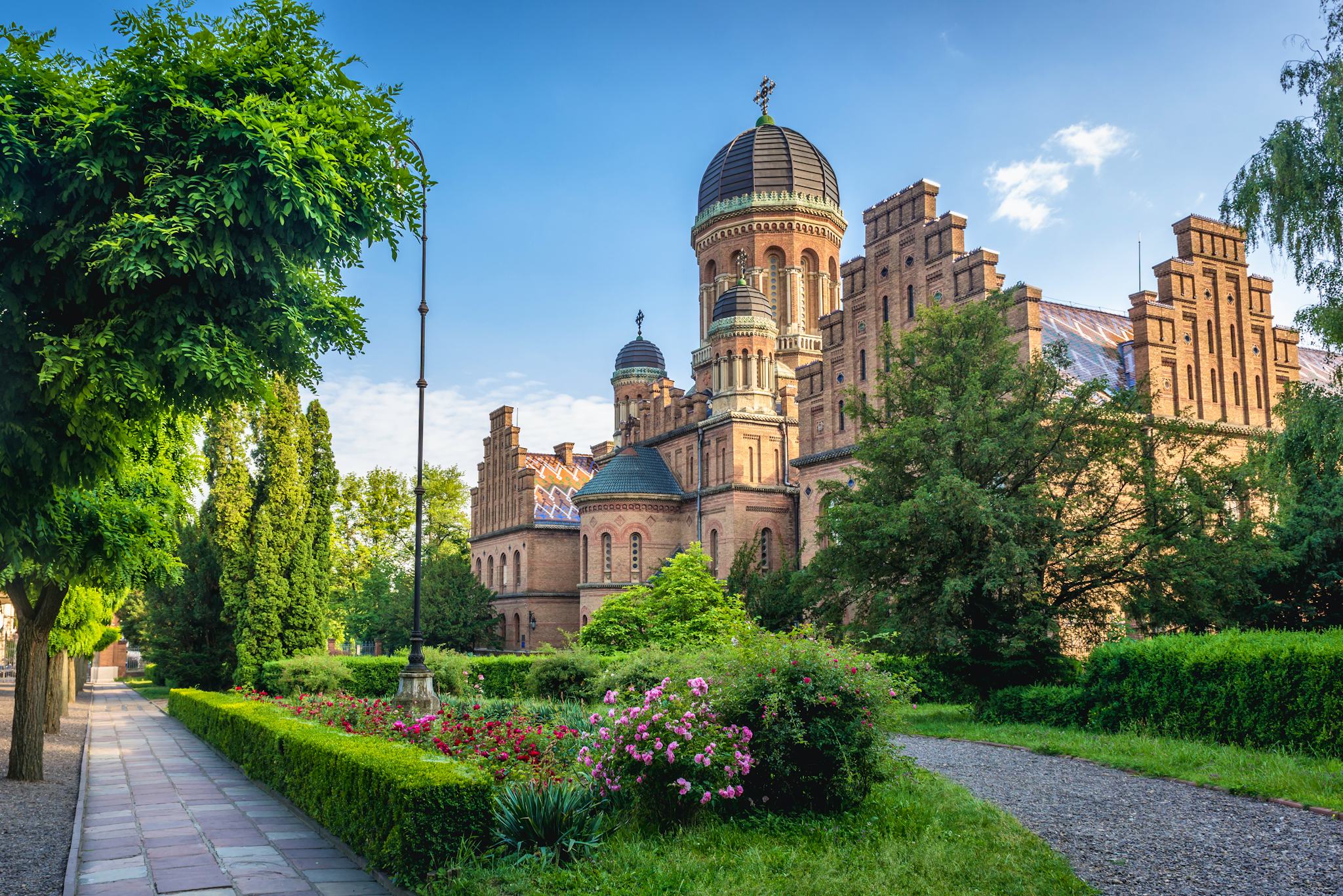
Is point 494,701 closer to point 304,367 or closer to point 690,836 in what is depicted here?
point 690,836

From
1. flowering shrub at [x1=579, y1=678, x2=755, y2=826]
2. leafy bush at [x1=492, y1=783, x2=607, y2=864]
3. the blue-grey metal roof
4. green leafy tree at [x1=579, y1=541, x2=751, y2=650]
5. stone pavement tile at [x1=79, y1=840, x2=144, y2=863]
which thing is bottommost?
stone pavement tile at [x1=79, y1=840, x2=144, y2=863]

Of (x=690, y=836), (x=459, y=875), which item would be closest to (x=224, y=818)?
(x=459, y=875)

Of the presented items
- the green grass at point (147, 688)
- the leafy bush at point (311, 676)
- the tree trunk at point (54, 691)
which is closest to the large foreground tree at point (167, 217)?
the tree trunk at point (54, 691)

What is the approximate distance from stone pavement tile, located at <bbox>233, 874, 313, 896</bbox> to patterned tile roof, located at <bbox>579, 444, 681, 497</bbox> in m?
35.1

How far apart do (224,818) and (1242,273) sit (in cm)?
3069

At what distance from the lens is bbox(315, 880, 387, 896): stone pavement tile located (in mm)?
8617

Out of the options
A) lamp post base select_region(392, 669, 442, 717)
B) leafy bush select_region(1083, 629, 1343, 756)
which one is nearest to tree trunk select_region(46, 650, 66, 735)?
lamp post base select_region(392, 669, 442, 717)

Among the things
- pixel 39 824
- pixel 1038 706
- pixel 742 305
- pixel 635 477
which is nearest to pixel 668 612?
pixel 1038 706

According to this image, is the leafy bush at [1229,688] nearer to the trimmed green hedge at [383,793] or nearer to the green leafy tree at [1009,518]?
the green leafy tree at [1009,518]

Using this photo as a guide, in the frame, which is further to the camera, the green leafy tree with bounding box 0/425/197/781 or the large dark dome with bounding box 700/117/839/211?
the large dark dome with bounding box 700/117/839/211

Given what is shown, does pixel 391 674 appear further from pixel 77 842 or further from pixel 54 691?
pixel 77 842

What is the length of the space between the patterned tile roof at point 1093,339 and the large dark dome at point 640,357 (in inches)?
1179

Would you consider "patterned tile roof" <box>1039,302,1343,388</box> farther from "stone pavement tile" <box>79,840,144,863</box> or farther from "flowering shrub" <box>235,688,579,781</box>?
"stone pavement tile" <box>79,840,144,863</box>

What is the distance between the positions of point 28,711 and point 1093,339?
29541 mm
